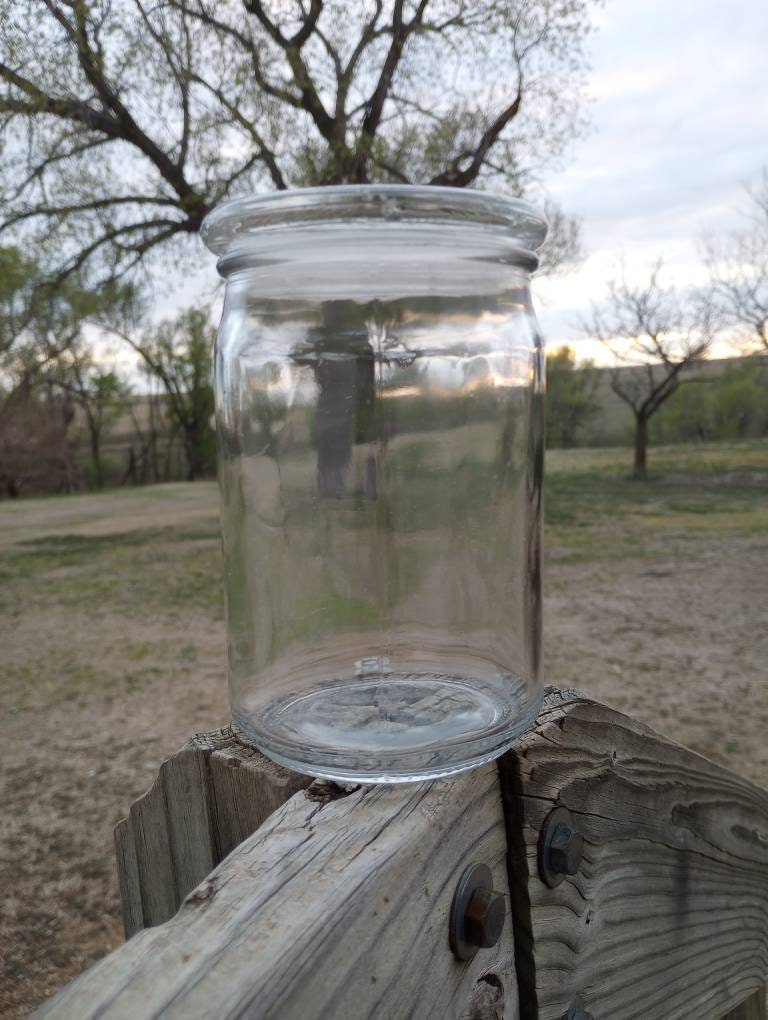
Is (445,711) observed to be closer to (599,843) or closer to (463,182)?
(599,843)

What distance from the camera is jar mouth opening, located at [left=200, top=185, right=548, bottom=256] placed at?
1.88ft

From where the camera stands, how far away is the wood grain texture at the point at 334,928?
1.15 ft

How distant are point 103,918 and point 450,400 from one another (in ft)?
6.82

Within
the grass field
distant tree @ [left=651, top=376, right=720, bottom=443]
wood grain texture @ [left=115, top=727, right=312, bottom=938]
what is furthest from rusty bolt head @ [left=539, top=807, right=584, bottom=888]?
distant tree @ [left=651, top=376, right=720, bottom=443]

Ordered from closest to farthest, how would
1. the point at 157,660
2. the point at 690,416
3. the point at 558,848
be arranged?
the point at 558,848 → the point at 157,660 → the point at 690,416

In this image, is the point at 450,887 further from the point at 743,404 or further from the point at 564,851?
the point at 743,404

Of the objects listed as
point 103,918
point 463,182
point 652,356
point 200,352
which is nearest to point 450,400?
point 103,918

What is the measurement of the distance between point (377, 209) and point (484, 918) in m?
0.45

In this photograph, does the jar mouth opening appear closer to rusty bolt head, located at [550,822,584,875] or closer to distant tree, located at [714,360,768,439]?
rusty bolt head, located at [550,822,584,875]

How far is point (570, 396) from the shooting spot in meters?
23.2

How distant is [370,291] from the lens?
2.15 ft

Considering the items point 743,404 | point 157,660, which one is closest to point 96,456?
point 743,404

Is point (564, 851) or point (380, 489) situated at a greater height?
point (380, 489)

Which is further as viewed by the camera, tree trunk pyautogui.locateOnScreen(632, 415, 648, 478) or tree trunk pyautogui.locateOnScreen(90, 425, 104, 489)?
tree trunk pyautogui.locateOnScreen(90, 425, 104, 489)
